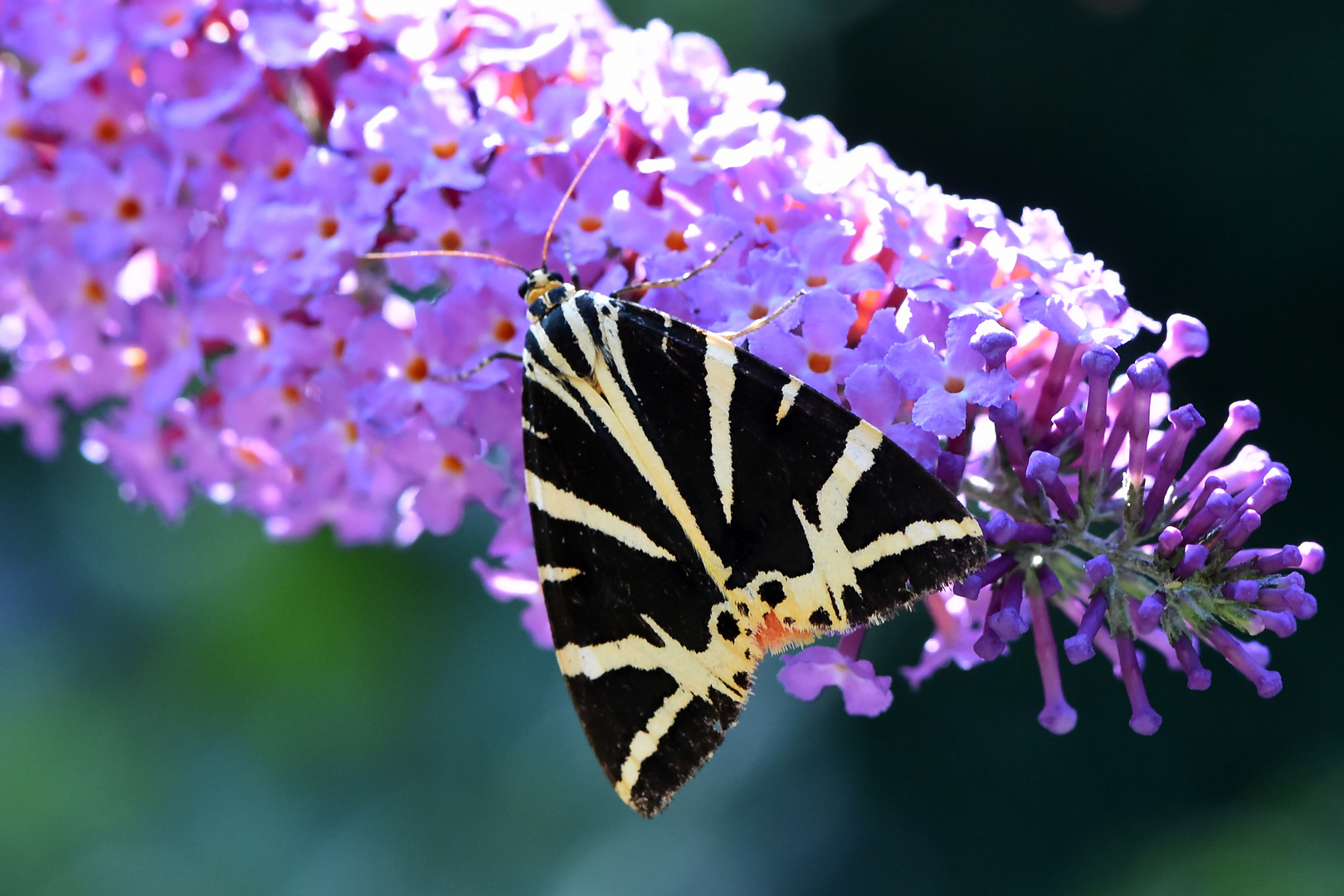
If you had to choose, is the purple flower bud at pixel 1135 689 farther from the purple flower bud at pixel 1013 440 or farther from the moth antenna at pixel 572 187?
the moth antenna at pixel 572 187

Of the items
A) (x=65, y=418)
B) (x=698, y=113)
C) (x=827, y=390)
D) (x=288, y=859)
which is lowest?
(x=288, y=859)

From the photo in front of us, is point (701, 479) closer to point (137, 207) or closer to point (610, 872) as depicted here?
point (137, 207)

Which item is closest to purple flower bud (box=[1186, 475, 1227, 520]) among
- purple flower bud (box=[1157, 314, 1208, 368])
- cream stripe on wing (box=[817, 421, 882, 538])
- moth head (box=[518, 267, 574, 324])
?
purple flower bud (box=[1157, 314, 1208, 368])

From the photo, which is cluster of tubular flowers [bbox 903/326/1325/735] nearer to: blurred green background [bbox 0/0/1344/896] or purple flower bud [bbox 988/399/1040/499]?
purple flower bud [bbox 988/399/1040/499]

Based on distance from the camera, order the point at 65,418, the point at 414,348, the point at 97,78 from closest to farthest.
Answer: the point at 414,348 < the point at 97,78 < the point at 65,418

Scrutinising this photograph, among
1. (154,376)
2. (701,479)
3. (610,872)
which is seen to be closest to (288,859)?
(610,872)
